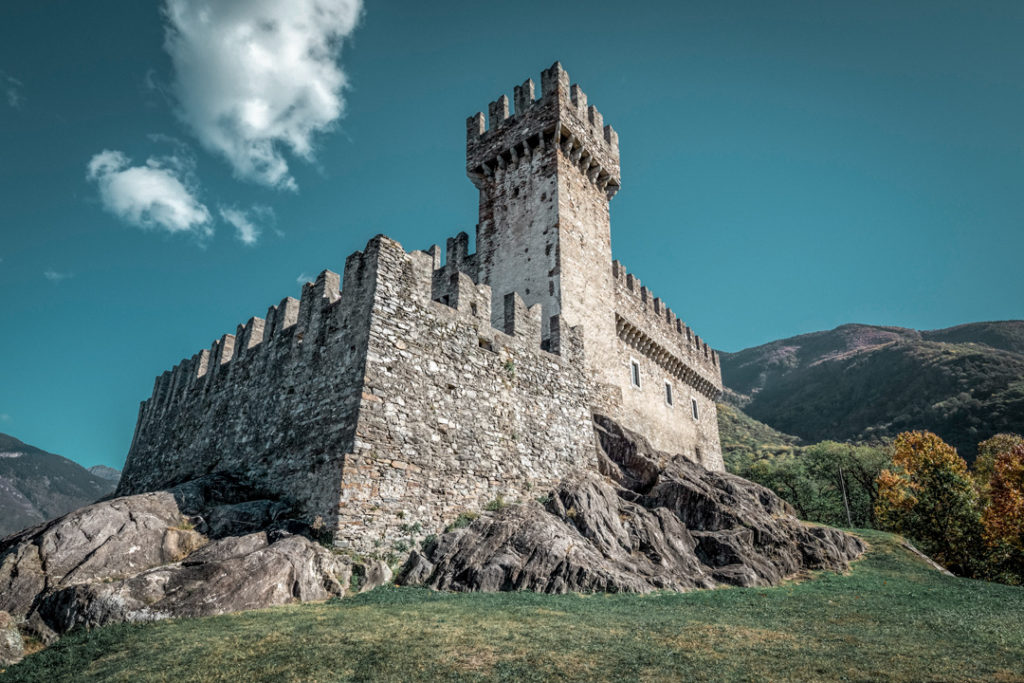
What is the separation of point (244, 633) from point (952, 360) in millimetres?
92804

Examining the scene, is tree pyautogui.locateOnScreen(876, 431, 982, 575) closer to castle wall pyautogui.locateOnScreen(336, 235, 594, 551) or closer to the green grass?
the green grass

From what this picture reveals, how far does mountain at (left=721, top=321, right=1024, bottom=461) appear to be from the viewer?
61.6 meters

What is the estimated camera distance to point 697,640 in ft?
24.1

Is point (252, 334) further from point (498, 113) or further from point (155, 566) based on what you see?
point (498, 113)

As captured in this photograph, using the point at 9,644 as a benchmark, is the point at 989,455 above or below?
above

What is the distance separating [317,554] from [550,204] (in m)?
15.5

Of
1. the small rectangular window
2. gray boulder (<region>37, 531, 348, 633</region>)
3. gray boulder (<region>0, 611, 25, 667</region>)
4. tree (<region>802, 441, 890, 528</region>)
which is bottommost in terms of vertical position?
gray boulder (<region>0, 611, 25, 667</region>)

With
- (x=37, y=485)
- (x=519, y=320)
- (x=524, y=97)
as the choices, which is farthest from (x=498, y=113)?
(x=37, y=485)

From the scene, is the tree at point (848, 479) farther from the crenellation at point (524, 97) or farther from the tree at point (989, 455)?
the crenellation at point (524, 97)

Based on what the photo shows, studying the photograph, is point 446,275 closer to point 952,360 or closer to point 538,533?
Result: point 538,533

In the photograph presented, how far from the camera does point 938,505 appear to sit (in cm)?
2344

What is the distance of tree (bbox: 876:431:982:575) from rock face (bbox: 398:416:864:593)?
5.60 meters

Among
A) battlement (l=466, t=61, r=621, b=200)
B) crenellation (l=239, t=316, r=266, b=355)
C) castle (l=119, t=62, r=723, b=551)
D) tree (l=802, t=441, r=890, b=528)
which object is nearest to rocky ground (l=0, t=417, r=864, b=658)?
castle (l=119, t=62, r=723, b=551)

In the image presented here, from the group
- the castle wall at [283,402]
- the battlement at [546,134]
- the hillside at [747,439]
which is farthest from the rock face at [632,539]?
the hillside at [747,439]
